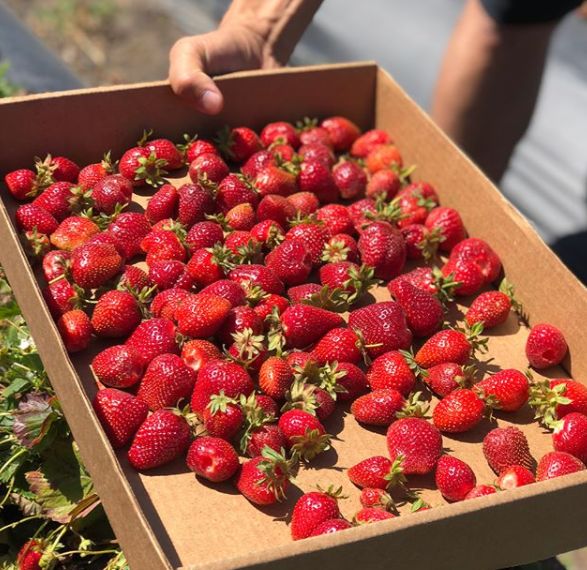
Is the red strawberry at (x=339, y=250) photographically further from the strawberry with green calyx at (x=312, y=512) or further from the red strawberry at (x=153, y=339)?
the strawberry with green calyx at (x=312, y=512)

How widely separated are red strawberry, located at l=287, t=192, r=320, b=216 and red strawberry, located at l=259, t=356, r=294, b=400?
0.55 metres

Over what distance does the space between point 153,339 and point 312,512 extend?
450 millimetres

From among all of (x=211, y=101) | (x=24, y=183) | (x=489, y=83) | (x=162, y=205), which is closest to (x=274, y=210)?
(x=162, y=205)

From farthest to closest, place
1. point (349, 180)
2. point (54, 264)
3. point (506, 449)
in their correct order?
point (349, 180)
point (54, 264)
point (506, 449)

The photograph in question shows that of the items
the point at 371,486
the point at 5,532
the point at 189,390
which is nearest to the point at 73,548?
the point at 5,532

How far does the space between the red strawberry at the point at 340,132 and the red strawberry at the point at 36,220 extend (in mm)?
852

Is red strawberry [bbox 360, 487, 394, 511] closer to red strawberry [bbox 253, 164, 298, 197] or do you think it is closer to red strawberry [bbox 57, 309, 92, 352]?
red strawberry [bbox 57, 309, 92, 352]

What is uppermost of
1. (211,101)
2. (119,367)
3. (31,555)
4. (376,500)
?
(211,101)

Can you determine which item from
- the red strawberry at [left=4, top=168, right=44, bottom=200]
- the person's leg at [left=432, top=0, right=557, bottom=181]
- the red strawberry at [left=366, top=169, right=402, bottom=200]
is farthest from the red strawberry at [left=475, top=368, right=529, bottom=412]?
the person's leg at [left=432, top=0, right=557, bottom=181]

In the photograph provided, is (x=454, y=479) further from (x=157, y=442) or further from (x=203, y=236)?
(x=203, y=236)

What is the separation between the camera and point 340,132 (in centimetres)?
240

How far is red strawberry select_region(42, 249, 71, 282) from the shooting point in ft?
5.73

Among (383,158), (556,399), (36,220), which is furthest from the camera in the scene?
(383,158)

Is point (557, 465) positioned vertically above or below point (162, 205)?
below
